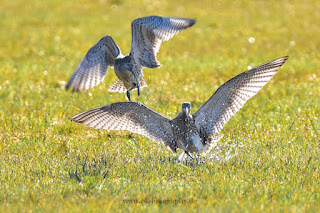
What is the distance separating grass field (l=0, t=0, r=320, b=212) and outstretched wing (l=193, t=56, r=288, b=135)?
1.35 ft

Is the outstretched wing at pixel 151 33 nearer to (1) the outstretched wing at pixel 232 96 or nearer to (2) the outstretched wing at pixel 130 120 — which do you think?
(1) the outstretched wing at pixel 232 96

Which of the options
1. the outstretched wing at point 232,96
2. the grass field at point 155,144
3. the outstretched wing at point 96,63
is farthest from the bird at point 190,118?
the outstretched wing at point 96,63

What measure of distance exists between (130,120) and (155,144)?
71 centimetres

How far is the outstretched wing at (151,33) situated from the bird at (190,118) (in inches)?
54.2

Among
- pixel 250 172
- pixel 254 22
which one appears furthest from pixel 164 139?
pixel 254 22

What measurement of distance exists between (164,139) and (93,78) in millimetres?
1881

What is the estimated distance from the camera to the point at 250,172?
215 inches

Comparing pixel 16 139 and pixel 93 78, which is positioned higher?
pixel 93 78

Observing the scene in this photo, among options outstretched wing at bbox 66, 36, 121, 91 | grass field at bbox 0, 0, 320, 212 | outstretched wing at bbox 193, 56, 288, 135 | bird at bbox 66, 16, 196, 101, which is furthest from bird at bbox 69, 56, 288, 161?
outstretched wing at bbox 66, 36, 121, 91

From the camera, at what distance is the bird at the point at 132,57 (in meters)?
7.44

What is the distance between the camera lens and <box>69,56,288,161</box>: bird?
6.22m

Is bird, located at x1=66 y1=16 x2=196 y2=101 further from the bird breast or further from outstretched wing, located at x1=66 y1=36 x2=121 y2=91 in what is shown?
the bird breast

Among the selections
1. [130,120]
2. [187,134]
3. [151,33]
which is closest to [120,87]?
[151,33]

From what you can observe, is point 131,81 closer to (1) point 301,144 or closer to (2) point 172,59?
(1) point 301,144
